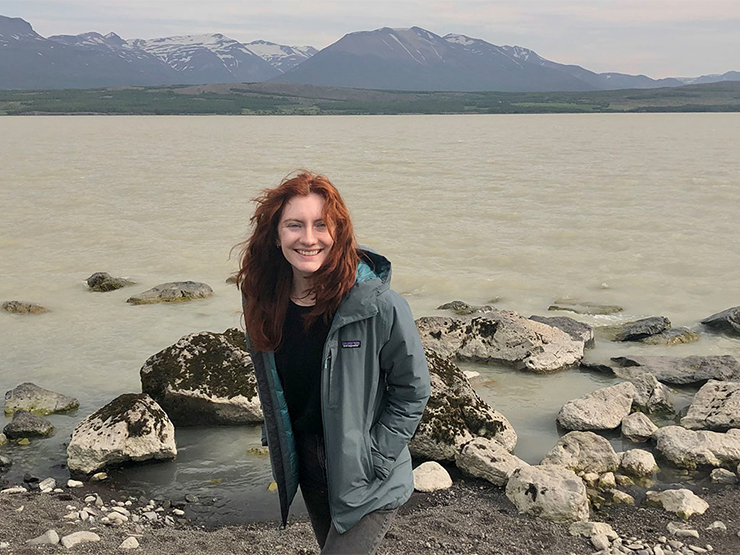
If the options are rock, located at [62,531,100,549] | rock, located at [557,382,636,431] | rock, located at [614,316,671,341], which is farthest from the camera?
rock, located at [614,316,671,341]

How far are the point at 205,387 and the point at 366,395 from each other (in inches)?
223

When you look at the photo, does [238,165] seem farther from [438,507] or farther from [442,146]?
[438,507]

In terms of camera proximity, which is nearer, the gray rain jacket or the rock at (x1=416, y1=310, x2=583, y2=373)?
the gray rain jacket

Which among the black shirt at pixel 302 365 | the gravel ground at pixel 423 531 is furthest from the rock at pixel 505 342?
the black shirt at pixel 302 365

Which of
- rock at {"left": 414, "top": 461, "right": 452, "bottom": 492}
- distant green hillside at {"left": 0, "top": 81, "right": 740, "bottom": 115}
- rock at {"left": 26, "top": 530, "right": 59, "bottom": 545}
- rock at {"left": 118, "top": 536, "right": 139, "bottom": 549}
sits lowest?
distant green hillside at {"left": 0, "top": 81, "right": 740, "bottom": 115}

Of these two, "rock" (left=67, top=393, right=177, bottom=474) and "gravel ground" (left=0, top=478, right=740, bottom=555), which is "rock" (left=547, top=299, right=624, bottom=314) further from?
"rock" (left=67, top=393, right=177, bottom=474)

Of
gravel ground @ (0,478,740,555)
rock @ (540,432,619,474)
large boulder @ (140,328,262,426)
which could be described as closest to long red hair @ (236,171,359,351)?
gravel ground @ (0,478,740,555)

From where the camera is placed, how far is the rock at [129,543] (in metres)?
5.77

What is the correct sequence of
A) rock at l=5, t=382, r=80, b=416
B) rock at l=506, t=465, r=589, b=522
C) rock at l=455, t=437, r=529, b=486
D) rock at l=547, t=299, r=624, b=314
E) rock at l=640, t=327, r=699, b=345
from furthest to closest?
rock at l=547, t=299, r=624, b=314 < rock at l=640, t=327, r=699, b=345 < rock at l=5, t=382, r=80, b=416 < rock at l=455, t=437, r=529, b=486 < rock at l=506, t=465, r=589, b=522

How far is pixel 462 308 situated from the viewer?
1437 cm

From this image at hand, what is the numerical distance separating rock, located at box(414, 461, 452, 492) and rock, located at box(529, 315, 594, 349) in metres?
5.25

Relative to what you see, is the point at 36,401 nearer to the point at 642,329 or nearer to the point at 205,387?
the point at 205,387

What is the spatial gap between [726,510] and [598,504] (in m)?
1.07

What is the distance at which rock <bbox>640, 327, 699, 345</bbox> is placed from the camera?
12457mm
